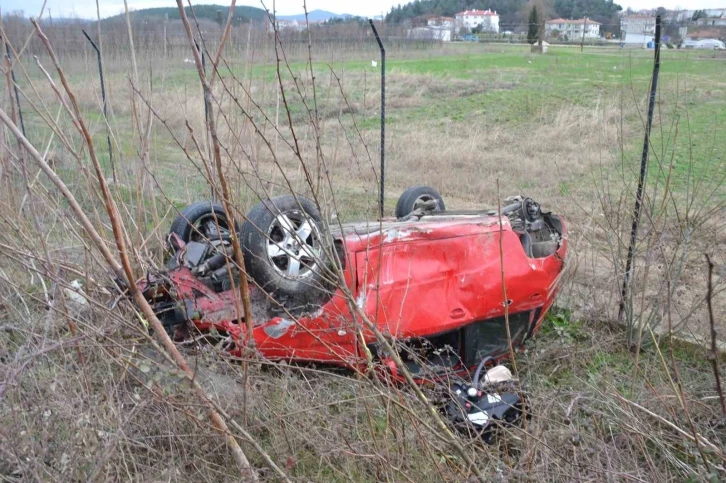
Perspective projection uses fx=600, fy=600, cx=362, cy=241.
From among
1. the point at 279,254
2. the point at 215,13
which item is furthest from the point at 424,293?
the point at 215,13

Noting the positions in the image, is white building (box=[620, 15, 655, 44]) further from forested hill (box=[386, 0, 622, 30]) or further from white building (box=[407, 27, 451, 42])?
forested hill (box=[386, 0, 622, 30])

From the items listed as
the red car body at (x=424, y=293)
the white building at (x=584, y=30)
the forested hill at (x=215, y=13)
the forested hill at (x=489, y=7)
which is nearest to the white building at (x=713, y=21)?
the white building at (x=584, y=30)

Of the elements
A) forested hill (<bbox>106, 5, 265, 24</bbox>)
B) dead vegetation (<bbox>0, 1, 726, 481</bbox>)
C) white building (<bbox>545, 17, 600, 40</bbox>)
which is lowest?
dead vegetation (<bbox>0, 1, 726, 481</bbox>)

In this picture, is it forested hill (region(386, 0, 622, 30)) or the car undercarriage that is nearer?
the car undercarriage

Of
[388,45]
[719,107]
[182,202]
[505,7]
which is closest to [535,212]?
[182,202]

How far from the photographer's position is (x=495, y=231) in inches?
167

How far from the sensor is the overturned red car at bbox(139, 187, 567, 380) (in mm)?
3617

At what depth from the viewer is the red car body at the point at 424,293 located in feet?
12.1

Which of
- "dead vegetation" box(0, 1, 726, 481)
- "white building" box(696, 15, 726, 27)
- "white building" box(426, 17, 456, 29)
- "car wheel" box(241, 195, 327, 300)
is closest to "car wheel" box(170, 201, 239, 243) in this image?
"dead vegetation" box(0, 1, 726, 481)

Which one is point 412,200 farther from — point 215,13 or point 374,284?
point 215,13

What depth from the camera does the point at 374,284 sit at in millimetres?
3879

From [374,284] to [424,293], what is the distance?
1.20ft

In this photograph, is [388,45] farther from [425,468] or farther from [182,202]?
[425,468]

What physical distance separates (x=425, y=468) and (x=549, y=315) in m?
2.68
